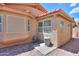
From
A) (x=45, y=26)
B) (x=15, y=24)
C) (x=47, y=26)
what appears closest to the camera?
(x=15, y=24)

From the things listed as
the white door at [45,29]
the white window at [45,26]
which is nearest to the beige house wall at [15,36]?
the white window at [45,26]

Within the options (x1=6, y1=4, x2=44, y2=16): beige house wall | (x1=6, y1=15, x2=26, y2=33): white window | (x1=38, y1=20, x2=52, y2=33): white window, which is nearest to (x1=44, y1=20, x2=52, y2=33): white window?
(x1=38, y1=20, x2=52, y2=33): white window

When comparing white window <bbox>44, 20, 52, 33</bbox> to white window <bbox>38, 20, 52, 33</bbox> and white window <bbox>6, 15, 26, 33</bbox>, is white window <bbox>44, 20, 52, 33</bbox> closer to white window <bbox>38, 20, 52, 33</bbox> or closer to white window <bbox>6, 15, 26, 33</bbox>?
white window <bbox>38, 20, 52, 33</bbox>

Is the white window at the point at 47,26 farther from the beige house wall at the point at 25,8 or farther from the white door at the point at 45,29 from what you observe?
the beige house wall at the point at 25,8

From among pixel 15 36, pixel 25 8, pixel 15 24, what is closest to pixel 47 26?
pixel 15 24

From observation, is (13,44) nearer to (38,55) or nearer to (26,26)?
(26,26)

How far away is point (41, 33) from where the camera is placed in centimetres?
1241

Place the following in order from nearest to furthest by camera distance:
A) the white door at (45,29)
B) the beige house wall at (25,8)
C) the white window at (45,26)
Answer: the white door at (45,29), the white window at (45,26), the beige house wall at (25,8)

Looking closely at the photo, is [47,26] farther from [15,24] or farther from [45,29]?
[15,24]

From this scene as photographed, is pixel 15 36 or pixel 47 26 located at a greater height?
pixel 47 26

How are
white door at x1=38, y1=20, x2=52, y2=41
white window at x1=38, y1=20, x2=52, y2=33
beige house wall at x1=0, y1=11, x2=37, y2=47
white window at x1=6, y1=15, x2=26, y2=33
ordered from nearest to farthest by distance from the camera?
beige house wall at x1=0, y1=11, x2=37, y2=47
white window at x1=6, y1=15, x2=26, y2=33
white door at x1=38, y1=20, x2=52, y2=41
white window at x1=38, y1=20, x2=52, y2=33

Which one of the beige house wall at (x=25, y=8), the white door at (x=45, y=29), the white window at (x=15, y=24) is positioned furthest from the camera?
the beige house wall at (x=25, y=8)

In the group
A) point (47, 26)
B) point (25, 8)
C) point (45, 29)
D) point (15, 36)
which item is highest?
point (25, 8)

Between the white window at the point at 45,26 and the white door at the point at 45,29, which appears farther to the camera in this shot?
the white window at the point at 45,26
